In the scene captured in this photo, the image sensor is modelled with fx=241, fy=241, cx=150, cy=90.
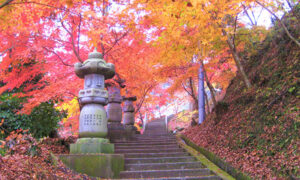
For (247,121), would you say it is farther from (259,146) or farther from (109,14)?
(109,14)

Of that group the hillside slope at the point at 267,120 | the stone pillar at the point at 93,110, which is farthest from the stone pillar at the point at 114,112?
the stone pillar at the point at 93,110

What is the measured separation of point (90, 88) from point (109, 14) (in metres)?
2.90

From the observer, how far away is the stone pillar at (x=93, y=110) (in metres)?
6.43

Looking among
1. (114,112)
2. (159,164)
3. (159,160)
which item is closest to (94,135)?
(159,164)

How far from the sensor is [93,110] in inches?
261

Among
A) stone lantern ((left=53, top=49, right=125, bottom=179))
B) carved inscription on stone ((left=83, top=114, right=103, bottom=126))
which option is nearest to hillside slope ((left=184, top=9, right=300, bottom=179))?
stone lantern ((left=53, top=49, right=125, bottom=179))

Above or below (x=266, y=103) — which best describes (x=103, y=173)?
below

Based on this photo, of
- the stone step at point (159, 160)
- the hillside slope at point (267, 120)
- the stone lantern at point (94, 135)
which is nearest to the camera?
the hillside slope at point (267, 120)

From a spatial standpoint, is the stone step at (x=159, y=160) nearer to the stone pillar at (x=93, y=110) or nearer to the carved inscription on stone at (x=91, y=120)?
the stone pillar at (x=93, y=110)

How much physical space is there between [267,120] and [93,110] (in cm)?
479

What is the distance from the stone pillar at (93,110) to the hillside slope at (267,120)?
143 inches

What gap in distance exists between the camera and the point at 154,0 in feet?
19.6

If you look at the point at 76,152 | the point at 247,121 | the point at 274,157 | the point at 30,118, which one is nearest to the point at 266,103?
the point at 247,121

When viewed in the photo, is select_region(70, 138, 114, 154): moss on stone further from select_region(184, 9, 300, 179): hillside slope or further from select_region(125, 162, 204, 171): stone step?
select_region(184, 9, 300, 179): hillside slope
